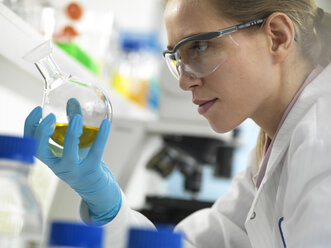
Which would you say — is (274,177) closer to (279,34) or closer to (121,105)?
(279,34)

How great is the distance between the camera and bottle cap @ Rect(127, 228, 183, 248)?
59cm

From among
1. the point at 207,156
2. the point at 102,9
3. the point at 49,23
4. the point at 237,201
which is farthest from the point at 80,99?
the point at 102,9

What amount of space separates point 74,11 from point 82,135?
1.41m

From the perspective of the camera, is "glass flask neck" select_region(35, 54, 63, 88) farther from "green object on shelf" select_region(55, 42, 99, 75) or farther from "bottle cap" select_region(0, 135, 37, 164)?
"green object on shelf" select_region(55, 42, 99, 75)

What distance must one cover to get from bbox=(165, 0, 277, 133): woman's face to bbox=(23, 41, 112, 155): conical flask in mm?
377

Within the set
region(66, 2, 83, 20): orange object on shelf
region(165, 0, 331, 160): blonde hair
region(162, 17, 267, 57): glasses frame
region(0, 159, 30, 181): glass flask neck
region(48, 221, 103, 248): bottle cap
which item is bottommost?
region(48, 221, 103, 248): bottle cap

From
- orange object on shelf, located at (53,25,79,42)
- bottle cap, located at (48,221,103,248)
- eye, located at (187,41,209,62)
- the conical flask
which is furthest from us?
orange object on shelf, located at (53,25,79,42)

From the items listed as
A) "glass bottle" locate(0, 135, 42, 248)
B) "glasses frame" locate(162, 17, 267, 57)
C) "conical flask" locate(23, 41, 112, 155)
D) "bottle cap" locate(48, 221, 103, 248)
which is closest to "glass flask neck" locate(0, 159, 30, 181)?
"glass bottle" locate(0, 135, 42, 248)

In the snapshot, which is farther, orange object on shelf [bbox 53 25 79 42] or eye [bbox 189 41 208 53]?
orange object on shelf [bbox 53 25 79 42]

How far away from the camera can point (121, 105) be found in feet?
9.39

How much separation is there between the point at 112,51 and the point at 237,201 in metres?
1.67

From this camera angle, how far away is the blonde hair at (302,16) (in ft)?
4.77

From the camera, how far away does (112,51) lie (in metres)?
3.17

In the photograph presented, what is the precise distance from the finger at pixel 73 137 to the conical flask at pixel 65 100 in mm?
61
